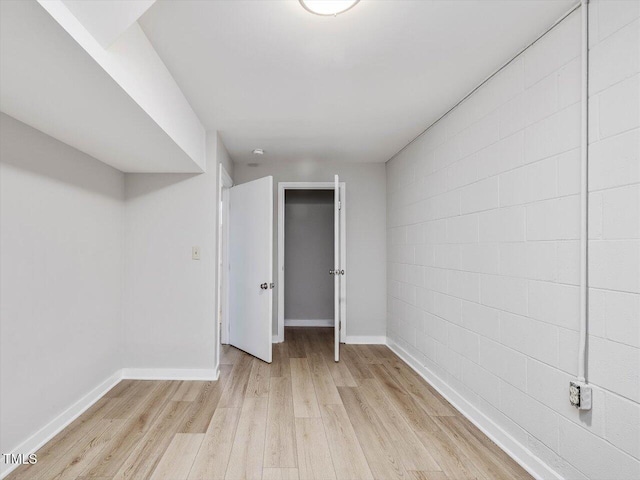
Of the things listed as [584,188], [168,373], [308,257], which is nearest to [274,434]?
[168,373]

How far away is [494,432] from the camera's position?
88.6 inches

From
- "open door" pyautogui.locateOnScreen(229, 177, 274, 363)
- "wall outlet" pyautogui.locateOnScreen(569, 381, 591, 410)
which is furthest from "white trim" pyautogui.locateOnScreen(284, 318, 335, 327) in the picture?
"wall outlet" pyautogui.locateOnScreen(569, 381, 591, 410)

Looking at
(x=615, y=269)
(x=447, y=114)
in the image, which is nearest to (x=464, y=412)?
(x=615, y=269)

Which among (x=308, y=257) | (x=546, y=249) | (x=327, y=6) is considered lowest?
(x=308, y=257)

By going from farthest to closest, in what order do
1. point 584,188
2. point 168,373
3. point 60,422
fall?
point 168,373 < point 60,422 < point 584,188

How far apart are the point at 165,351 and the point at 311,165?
8.87ft

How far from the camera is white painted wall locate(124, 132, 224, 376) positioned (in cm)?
333

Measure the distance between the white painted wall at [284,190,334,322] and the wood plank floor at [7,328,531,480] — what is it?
2411mm

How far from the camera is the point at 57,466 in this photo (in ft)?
6.44

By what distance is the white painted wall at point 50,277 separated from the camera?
1.94 m

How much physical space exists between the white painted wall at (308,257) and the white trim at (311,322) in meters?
0.03

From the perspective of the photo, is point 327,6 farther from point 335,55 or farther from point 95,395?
point 95,395

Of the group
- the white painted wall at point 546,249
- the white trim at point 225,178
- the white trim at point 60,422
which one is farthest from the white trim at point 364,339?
the white trim at point 60,422

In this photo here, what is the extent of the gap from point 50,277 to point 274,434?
1727 mm
